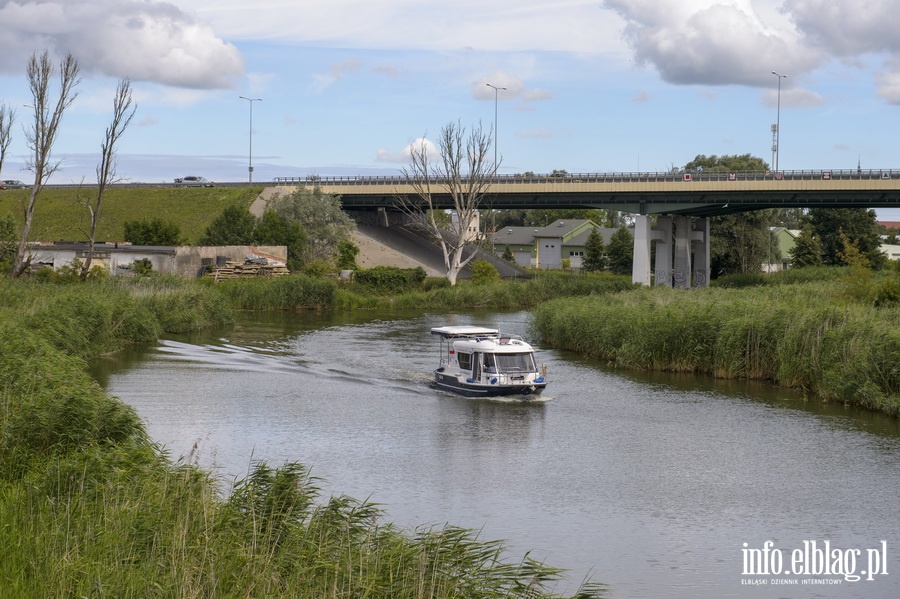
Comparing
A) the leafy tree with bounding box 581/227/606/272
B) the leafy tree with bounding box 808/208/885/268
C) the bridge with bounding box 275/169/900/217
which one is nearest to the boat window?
the bridge with bounding box 275/169/900/217

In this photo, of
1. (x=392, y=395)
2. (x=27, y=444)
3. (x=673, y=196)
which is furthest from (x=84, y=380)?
(x=673, y=196)

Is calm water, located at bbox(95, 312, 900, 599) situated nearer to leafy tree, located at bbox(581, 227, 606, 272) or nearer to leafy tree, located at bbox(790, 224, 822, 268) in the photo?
leafy tree, located at bbox(790, 224, 822, 268)

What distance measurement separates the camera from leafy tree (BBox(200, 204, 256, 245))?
93.2m

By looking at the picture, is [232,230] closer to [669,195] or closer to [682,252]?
[669,195]

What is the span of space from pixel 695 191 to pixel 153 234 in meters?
47.9

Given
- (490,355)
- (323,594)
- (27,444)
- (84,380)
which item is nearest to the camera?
(323,594)

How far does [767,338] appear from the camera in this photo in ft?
129

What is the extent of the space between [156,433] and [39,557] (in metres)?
14.4

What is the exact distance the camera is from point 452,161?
331 ft

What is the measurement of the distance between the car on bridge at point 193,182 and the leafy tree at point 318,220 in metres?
30.1

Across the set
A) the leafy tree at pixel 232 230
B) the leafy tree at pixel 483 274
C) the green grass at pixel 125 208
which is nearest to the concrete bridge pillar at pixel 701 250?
the leafy tree at pixel 483 274

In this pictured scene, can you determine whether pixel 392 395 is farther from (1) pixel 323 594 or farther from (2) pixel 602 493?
(1) pixel 323 594

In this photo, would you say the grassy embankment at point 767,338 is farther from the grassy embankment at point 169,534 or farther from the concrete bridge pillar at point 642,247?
the concrete bridge pillar at point 642,247

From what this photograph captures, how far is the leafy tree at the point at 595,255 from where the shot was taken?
429ft
